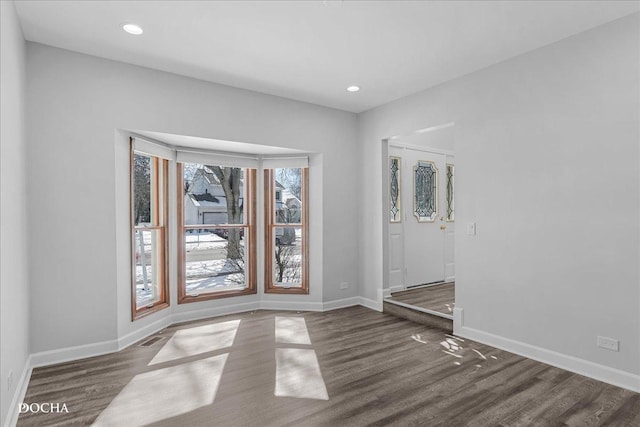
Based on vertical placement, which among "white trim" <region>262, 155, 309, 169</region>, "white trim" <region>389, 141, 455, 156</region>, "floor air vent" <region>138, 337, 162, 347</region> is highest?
"white trim" <region>389, 141, 455, 156</region>

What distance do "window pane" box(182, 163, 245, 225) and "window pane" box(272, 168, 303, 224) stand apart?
1.62ft

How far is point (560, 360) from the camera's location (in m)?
3.01

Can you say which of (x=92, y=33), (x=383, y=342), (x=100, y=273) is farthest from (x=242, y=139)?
(x=383, y=342)

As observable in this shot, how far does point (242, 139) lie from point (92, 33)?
1718 millimetres

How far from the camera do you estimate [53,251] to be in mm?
3119

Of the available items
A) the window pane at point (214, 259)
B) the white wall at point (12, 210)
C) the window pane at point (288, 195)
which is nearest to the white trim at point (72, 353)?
the white wall at point (12, 210)

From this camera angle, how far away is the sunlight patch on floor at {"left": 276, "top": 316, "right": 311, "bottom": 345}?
365 centimetres

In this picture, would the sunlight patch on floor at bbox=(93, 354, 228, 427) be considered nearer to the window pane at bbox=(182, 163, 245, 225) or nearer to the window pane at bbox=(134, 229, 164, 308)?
the window pane at bbox=(134, 229, 164, 308)

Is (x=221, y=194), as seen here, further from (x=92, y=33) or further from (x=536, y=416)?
A: (x=536, y=416)

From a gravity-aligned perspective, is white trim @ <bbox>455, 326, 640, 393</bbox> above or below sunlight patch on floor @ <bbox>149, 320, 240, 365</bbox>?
above

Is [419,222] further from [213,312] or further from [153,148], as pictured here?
[153,148]

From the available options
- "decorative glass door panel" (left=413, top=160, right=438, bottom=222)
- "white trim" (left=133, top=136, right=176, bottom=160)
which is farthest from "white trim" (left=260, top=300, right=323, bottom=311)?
"white trim" (left=133, top=136, right=176, bottom=160)

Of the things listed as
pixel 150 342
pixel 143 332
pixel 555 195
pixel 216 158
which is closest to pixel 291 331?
pixel 150 342

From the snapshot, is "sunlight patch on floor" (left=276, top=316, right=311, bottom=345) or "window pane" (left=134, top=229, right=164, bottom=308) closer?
"sunlight patch on floor" (left=276, top=316, right=311, bottom=345)
